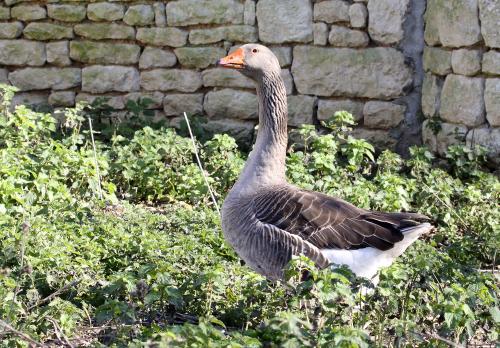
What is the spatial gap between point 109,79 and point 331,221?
488cm

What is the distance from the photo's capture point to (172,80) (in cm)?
930

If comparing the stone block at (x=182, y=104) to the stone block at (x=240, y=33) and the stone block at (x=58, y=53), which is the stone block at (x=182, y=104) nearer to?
the stone block at (x=240, y=33)

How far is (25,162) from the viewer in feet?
23.3

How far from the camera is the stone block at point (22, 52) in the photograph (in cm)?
966

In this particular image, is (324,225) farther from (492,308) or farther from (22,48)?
(22,48)

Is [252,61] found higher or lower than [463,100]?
higher

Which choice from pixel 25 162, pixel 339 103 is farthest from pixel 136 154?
pixel 339 103

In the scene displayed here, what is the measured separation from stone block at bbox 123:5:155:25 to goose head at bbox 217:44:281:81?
3.60m

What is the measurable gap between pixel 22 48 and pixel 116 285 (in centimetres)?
568

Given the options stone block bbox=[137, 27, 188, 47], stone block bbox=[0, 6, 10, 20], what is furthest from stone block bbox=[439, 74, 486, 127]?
stone block bbox=[0, 6, 10, 20]

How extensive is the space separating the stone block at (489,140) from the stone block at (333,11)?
5.35 ft

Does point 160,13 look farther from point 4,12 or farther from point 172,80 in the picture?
point 4,12

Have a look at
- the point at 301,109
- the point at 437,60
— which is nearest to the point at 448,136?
the point at 437,60

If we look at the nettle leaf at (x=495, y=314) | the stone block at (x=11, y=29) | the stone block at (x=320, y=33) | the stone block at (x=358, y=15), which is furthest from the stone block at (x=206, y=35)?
the nettle leaf at (x=495, y=314)
